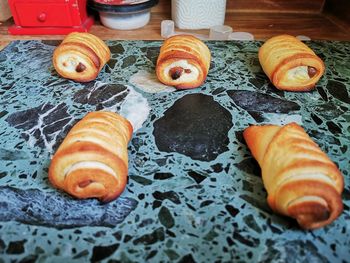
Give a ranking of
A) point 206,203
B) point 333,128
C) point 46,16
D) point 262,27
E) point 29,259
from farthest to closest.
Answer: point 262,27 → point 46,16 → point 333,128 → point 206,203 → point 29,259

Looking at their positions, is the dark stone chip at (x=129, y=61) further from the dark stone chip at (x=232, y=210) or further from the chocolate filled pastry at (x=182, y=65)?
the dark stone chip at (x=232, y=210)

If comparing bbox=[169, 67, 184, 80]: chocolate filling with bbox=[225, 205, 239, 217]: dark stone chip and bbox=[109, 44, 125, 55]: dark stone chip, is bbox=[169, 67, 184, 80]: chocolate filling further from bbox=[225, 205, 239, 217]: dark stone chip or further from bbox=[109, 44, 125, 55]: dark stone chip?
bbox=[225, 205, 239, 217]: dark stone chip

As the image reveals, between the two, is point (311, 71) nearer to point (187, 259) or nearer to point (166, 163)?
point (166, 163)

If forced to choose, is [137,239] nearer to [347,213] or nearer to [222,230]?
[222,230]

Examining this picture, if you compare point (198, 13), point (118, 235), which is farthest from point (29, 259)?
point (198, 13)

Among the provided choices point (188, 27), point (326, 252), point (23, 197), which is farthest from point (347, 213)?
point (188, 27)

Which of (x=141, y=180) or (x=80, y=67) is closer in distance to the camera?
(x=141, y=180)

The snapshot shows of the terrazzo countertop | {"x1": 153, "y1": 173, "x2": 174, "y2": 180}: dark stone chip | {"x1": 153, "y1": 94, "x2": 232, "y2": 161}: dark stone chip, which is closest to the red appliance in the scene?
the terrazzo countertop
